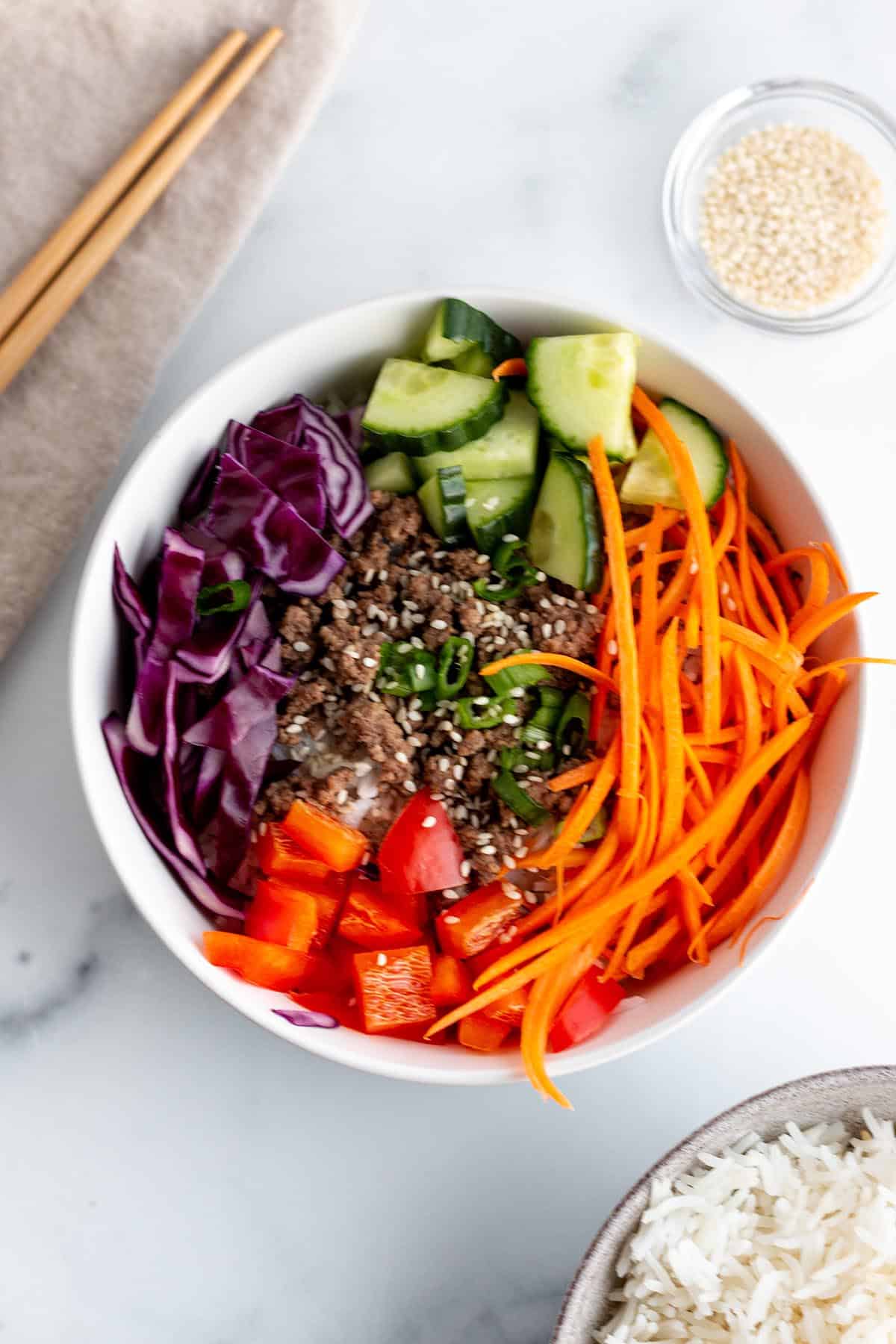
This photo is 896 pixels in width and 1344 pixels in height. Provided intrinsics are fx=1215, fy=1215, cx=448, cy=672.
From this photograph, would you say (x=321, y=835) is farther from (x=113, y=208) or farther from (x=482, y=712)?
(x=113, y=208)

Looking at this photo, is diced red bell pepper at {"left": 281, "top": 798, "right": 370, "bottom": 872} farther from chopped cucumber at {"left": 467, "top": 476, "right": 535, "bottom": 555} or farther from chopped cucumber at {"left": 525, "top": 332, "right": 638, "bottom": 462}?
chopped cucumber at {"left": 525, "top": 332, "right": 638, "bottom": 462}

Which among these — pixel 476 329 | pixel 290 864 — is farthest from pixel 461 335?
pixel 290 864

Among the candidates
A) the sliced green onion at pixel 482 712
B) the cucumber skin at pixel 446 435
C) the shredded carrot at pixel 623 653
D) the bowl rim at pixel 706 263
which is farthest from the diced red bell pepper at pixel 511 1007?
the bowl rim at pixel 706 263

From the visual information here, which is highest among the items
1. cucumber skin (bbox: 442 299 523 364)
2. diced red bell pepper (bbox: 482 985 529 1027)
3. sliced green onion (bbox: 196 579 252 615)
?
cucumber skin (bbox: 442 299 523 364)

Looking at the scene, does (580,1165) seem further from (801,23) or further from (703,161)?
(801,23)

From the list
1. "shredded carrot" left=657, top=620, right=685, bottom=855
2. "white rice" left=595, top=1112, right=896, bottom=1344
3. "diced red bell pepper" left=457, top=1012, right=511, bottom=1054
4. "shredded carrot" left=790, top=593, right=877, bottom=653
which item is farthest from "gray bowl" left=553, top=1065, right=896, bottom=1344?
"shredded carrot" left=790, top=593, right=877, bottom=653

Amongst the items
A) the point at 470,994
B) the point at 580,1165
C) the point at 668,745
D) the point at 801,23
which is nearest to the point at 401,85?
the point at 801,23
